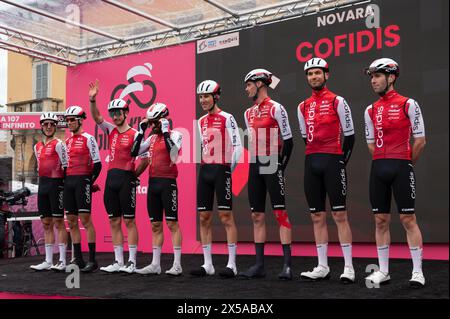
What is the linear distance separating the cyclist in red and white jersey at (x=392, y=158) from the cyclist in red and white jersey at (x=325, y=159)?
291 millimetres

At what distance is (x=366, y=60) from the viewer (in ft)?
22.3

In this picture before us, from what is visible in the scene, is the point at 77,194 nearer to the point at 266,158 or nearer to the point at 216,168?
the point at 216,168

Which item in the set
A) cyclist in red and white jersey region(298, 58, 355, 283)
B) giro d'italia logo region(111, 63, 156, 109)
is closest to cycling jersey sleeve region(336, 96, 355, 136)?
cyclist in red and white jersey region(298, 58, 355, 283)

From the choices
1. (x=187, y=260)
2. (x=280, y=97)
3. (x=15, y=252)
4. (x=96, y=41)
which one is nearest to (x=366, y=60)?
(x=280, y=97)

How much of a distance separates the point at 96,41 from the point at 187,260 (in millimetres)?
4656

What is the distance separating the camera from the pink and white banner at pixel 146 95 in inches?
335

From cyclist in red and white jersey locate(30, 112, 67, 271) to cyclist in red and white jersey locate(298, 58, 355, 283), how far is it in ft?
11.5

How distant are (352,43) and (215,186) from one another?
310cm

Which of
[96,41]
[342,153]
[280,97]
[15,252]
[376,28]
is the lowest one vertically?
[15,252]

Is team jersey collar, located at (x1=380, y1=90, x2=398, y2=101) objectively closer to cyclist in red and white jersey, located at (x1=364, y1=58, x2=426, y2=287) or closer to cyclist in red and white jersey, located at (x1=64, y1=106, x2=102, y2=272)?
cyclist in red and white jersey, located at (x1=364, y1=58, x2=426, y2=287)

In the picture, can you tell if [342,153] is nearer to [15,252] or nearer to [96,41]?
[96,41]

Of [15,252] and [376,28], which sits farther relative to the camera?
[15,252]
